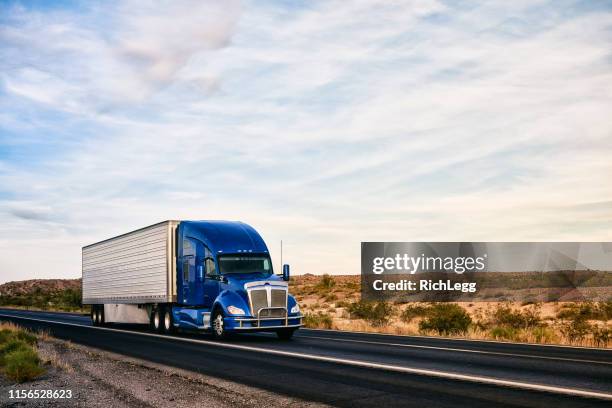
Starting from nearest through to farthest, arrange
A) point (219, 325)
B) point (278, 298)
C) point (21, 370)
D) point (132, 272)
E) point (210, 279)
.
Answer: point (21, 370) → point (278, 298) → point (219, 325) → point (210, 279) → point (132, 272)

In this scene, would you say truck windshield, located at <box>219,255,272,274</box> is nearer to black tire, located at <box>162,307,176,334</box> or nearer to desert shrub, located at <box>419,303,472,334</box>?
black tire, located at <box>162,307,176,334</box>

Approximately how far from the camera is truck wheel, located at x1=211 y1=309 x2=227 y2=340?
21625 mm

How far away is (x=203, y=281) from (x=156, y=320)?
5452mm

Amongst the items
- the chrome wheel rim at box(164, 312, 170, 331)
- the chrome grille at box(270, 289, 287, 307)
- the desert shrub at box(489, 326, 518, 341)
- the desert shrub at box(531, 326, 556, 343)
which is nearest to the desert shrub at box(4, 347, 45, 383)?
the chrome grille at box(270, 289, 287, 307)

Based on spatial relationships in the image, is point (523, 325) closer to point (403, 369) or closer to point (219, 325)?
point (219, 325)

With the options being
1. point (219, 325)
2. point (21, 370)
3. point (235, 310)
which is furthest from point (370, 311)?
point (21, 370)

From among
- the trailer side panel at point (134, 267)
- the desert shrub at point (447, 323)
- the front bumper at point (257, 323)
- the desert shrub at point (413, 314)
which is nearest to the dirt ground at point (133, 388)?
the front bumper at point (257, 323)

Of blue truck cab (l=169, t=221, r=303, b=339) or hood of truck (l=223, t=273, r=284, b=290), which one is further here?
hood of truck (l=223, t=273, r=284, b=290)

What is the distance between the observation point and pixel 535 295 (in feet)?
202

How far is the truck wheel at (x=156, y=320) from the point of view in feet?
89.2

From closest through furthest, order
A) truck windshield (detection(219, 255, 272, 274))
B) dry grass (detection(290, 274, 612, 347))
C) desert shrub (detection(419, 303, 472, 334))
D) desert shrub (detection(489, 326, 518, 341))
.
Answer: dry grass (detection(290, 274, 612, 347)), truck windshield (detection(219, 255, 272, 274)), desert shrub (detection(489, 326, 518, 341)), desert shrub (detection(419, 303, 472, 334))

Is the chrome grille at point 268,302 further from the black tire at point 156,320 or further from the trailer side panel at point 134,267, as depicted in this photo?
the black tire at point 156,320

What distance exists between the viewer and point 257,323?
2091 cm

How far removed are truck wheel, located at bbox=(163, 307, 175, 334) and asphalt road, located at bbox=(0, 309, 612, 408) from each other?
4.07 metres
